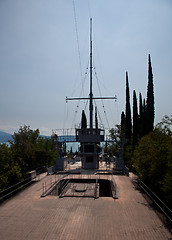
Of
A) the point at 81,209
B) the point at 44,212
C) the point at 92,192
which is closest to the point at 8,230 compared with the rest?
the point at 44,212

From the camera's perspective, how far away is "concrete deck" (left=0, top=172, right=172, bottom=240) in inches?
320

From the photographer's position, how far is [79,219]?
9.64 m

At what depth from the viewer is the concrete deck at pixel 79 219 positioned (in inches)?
320

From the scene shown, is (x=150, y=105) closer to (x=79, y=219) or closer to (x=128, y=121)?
(x=128, y=121)

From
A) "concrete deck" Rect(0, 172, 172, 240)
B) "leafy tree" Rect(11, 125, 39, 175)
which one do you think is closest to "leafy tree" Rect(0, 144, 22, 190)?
"leafy tree" Rect(11, 125, 39, 175)

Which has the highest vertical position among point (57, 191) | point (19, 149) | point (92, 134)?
point (92, 134)

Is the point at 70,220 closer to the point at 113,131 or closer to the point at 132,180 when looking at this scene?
the point at 132,180

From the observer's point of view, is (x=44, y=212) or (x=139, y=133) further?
(x=139, y=133)

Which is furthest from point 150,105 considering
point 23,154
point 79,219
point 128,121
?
point 79,219

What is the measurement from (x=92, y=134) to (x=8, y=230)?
16819 millimetres

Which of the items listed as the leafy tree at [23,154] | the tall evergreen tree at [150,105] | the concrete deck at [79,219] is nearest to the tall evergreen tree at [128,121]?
the tall evergreen tree at [150,105]

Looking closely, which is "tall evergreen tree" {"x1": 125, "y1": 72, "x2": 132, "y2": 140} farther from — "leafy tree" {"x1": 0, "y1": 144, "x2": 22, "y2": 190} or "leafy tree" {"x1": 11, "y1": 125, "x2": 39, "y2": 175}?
"leafy tree" {"x1": 0, "y1": 144, "x2": 22, "y2": 190}

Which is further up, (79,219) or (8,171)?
(8,171)

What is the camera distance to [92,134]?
24438mm
